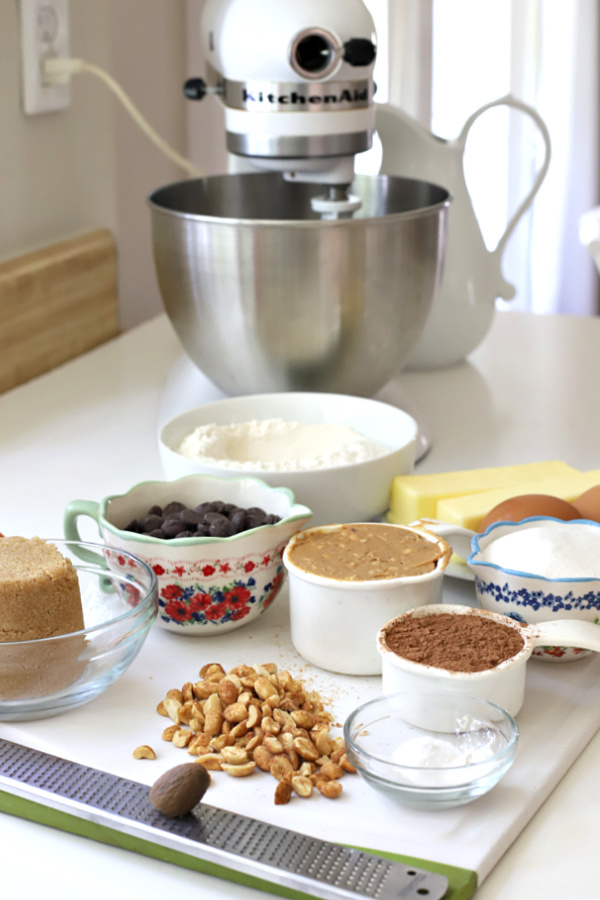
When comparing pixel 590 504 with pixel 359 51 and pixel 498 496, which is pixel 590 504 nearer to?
pixel 498 496

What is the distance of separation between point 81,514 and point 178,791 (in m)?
0.28

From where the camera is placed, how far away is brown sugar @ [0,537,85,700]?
59cm

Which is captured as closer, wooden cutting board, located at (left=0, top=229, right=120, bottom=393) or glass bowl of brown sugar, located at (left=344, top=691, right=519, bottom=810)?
glass bowl of brown sugar, located at (left=344, top=691, right=519, bottom=810)

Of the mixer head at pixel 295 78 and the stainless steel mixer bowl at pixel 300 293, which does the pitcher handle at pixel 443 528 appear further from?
the mixer head at pixel 295 78

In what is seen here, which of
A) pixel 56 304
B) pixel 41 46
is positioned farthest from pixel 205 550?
pixel 41 46

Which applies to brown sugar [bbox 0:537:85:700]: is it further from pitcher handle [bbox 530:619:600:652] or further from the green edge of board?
pitcher handle [bbox 530:619:600:652]

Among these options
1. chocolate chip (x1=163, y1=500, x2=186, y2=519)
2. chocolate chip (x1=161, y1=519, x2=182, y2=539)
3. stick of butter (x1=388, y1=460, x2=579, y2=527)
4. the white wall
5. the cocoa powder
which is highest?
the white wall

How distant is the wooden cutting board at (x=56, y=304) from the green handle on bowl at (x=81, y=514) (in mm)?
474

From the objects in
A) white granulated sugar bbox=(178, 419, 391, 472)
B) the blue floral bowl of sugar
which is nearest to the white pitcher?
white granulated sugar bbox=(178, 419, 391, 472)

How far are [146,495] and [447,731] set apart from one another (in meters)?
0.30

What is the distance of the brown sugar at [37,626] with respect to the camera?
1.93 ft

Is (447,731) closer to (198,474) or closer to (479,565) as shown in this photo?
(479,565)

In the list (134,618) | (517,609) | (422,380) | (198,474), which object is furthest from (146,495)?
(422,380)

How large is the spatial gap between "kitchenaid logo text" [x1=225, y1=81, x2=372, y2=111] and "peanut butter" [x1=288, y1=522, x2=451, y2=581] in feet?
1.37
